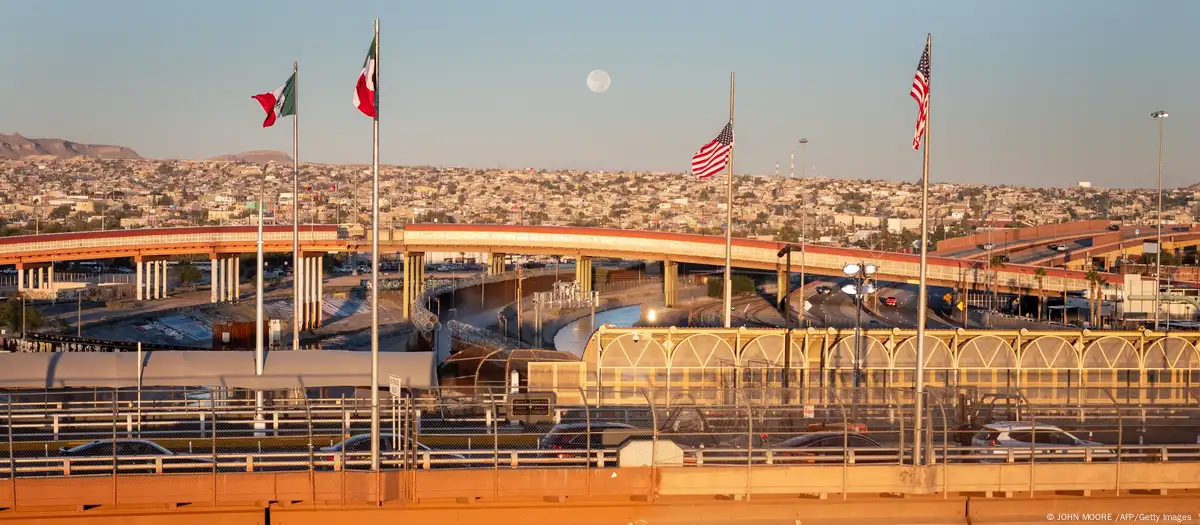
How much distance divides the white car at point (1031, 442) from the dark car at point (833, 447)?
5.51ft

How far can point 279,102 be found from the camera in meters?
33.4

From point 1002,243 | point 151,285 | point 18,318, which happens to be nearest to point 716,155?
point 18,318

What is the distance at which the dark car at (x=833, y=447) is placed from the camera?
64.2 ft

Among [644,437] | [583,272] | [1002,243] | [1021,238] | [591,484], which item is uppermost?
[1021,238]

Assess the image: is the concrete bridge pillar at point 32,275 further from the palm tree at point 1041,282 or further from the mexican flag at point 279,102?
the palm tree at point 1041,282

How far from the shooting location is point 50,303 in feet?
255

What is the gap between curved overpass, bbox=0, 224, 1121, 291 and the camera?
232 ft

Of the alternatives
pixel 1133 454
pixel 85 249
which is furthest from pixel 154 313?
pixel 1133 454

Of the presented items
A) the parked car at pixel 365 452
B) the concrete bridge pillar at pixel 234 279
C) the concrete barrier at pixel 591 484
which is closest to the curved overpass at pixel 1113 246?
the concrete bridge pillar at pixel 234 279

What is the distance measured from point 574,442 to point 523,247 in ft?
197

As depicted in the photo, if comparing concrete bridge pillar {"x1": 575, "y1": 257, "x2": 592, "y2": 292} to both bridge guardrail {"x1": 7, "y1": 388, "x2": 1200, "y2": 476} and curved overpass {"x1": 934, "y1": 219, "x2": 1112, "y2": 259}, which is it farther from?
bridge guardrail {"x1": 7, "y1": 388, "x2": 1200, "y2": 476}

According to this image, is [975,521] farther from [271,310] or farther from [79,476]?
[271,310]

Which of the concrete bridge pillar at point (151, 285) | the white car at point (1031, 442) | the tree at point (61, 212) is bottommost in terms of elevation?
the white car at point (1031, 442)

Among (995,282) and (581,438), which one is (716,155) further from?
(995,282)
